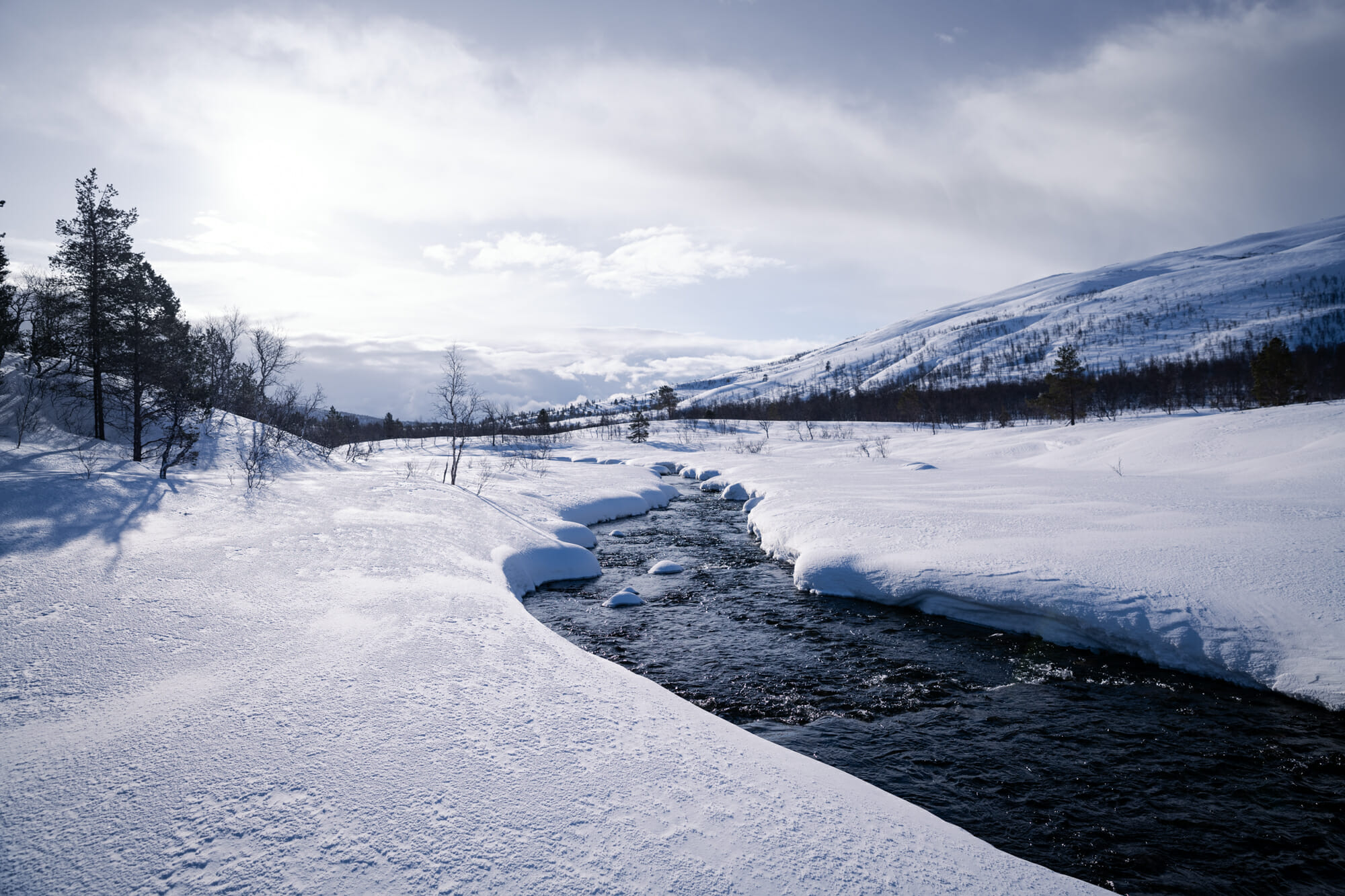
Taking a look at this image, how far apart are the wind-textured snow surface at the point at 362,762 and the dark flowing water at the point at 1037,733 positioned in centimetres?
136

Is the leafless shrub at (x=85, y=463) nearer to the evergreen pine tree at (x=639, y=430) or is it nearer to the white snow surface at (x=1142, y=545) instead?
the white snow surface at (x=1142, y=545)

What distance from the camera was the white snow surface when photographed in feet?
22.5

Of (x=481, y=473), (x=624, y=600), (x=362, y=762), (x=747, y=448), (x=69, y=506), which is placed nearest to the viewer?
(x=362, y=762)

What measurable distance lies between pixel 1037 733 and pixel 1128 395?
114270 millimetres

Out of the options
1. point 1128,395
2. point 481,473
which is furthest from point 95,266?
point 1128,395

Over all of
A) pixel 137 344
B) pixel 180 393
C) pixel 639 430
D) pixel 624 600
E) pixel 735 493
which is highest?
pixel 137 344

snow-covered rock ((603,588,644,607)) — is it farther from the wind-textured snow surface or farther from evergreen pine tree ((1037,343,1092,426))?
evergreen pine tree ((1037,343,1092,426))

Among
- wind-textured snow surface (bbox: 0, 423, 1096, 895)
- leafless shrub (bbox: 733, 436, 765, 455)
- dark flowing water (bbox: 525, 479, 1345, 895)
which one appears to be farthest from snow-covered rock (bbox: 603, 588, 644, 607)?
leafless shrub (bbox: 733, 436, 765, 455)

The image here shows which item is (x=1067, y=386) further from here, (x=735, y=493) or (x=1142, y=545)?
(x=1142, y=545)

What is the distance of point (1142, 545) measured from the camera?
9133mm

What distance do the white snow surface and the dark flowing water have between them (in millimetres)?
403

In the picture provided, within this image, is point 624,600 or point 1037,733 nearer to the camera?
point 1037,733

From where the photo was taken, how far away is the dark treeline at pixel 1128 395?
46.2 m

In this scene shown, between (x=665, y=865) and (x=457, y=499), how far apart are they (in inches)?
574
